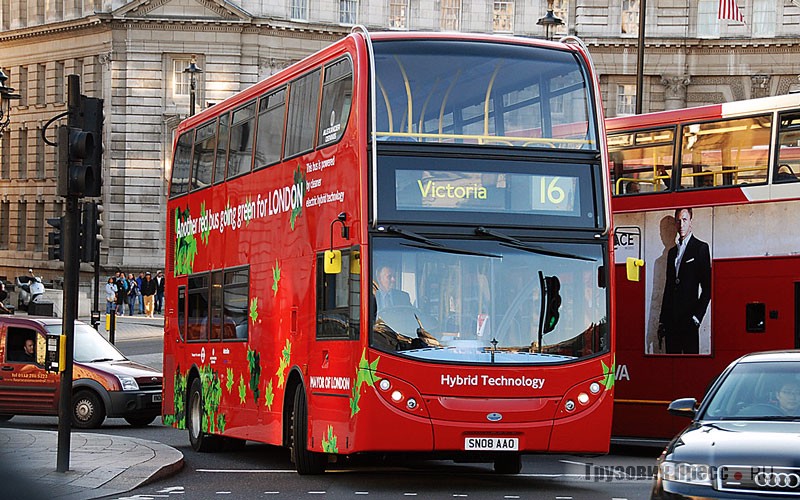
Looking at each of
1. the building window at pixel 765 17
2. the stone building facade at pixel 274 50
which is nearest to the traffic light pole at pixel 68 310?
the stone building facade at pixel 274 50

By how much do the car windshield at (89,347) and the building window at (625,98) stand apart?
5690cm

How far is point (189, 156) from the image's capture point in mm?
20188

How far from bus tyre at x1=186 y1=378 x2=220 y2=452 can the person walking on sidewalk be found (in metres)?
42.1

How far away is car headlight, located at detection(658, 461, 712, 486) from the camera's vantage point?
856 centimetres

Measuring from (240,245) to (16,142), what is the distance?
7214cm

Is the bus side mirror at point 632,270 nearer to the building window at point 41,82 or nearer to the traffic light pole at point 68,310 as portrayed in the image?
the traffic light pole at point 68,310

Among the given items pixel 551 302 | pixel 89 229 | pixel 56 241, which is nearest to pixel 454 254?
pixel 551 302

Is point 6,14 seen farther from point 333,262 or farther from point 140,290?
point 333,262

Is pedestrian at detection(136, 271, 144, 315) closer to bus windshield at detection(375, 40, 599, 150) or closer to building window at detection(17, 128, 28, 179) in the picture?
building window at detection(17, 128, 28, 179)

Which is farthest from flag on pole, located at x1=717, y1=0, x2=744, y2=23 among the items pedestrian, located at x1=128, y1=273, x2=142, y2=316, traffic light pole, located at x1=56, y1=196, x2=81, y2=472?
pedestrian, located at x1=128, y1=273, x2=142, y2=316

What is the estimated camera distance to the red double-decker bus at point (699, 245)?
57.8 ft

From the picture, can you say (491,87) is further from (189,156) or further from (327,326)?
(189,156)

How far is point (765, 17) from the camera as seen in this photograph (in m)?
74.9

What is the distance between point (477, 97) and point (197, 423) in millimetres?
7250
